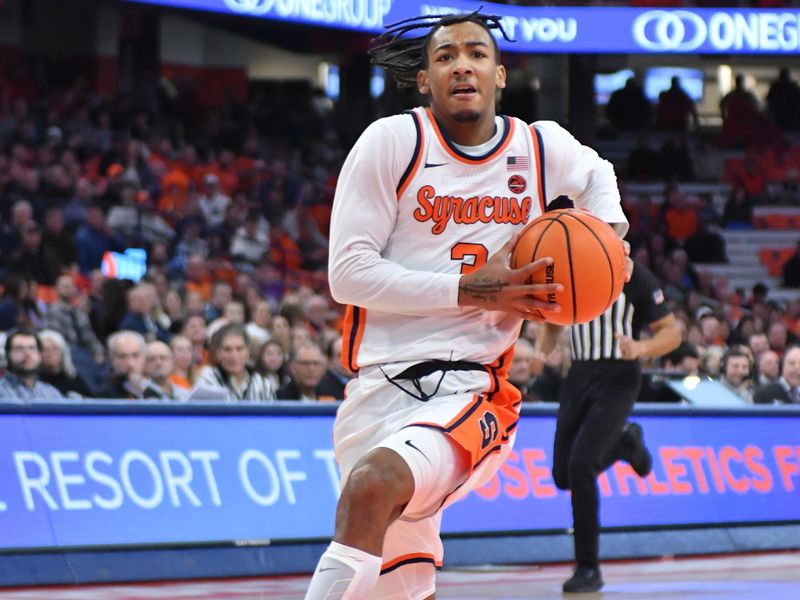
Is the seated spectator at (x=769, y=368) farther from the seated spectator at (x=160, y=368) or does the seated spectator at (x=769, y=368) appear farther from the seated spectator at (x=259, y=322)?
the seated spectator at (x=160, y=368)

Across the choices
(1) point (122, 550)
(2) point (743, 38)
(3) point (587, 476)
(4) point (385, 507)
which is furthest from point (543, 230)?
(2) point (743, 38)

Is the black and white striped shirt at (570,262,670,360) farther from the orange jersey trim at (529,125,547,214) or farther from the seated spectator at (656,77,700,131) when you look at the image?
the seated spectator at (656,77,700,131)

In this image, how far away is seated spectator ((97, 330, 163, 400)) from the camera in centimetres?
1080

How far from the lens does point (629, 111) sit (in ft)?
93.5

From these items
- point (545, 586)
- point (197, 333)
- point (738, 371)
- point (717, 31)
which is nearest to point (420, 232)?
point (545, 586)

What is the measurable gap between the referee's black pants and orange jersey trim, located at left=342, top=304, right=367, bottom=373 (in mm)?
3998

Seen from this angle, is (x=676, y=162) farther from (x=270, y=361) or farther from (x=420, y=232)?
(x=420, y=232)

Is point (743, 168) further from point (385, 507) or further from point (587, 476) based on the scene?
point (385, 507)

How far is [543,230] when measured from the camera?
15.8 ft

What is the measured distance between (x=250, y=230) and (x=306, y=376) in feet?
25.2

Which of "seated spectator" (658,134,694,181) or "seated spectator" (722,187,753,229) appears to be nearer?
"seated spectator" (722,187,753,229)

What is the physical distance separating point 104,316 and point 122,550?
4.88 m

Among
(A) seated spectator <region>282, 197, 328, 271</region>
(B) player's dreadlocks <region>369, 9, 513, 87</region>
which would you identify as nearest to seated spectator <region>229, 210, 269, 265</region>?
(A) seated spectator <region>282, 197, 328, 271</region>

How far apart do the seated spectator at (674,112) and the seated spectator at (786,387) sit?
1461 centimetres
